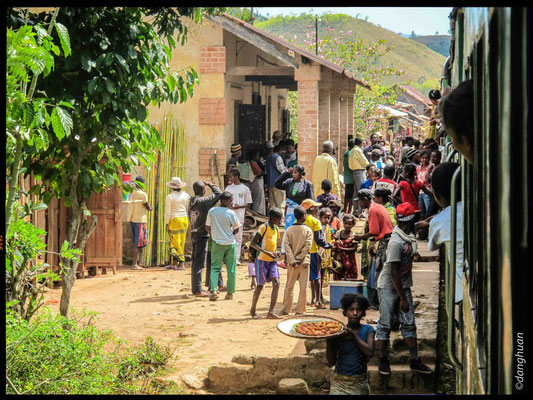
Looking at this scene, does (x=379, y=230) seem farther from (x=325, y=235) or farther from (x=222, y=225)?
(x=222, y=225)

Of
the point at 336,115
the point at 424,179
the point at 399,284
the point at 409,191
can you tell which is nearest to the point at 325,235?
the point at 409,191

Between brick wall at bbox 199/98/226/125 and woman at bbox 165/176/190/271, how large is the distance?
1.56 m

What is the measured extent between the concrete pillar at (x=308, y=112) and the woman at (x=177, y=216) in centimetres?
294

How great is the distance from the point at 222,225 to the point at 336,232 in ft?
5.55

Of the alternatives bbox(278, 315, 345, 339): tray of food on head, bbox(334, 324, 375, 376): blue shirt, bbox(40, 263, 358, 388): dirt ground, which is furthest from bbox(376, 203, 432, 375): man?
bbox(40, 263, 358, 388): dirt ground

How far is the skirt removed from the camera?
42.7 ft

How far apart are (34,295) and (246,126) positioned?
34.6ft

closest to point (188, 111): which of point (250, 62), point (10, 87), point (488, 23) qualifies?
point (250, 62)

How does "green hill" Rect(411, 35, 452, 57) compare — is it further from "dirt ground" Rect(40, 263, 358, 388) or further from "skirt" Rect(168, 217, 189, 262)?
"dirt ground" Rect(40, 263, 358, 388)

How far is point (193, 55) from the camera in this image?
14.1 metres

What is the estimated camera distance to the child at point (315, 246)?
31.0 ft

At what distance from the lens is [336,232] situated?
32.1ft

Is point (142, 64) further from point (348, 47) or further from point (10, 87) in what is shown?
point (348, 47)

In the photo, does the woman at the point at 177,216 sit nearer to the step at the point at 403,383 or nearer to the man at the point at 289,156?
the man at the point at 289,156
